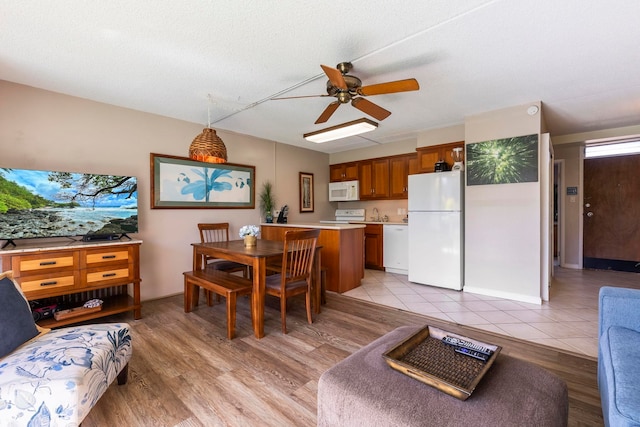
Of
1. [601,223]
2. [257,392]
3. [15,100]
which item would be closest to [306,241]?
[257,392]

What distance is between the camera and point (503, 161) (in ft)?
11.3

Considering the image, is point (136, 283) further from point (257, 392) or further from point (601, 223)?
point (601, 223)

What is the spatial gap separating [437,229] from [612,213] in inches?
149

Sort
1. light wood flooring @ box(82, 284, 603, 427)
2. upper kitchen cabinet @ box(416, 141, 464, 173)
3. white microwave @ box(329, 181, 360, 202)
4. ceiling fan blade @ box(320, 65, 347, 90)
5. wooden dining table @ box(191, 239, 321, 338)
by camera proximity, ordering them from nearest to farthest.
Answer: light wood flooring @ box(82, 284, 603, 427), ceiling fan blade @ box(320, 65, 347, 90), wooden dining table @ box(191, 239, 321, 338), upper kitchen cabinet @ box(416, 141, 464, 173), white microwave @ box(329, 181, 360, 202)

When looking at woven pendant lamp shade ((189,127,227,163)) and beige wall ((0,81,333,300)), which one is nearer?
woven pendant lamp shade ((189,127,227,163))

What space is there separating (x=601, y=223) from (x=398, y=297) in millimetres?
4541

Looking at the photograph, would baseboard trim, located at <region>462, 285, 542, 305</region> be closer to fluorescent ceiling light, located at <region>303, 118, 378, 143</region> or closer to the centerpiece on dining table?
fluorescent ceiling light, located at <region>303, 118, 378, 143</region>

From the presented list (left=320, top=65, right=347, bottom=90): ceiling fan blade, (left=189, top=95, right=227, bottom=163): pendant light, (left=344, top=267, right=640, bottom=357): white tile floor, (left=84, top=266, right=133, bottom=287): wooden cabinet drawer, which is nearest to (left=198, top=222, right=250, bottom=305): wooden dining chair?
(left=84, top=266, right=133, bottom=287): wooden cabinet drawer

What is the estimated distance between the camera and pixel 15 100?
2713mm

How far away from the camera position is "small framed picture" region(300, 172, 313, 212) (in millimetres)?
5648

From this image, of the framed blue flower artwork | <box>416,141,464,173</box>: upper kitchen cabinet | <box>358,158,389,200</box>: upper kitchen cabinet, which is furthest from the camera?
<box>358,158,389,200</box>: upper kitchen cabinet

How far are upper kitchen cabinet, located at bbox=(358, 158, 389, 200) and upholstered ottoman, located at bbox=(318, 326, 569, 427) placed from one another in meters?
4.35

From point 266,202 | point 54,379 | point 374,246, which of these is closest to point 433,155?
point 374,246

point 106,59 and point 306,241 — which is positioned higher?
point 106,59
